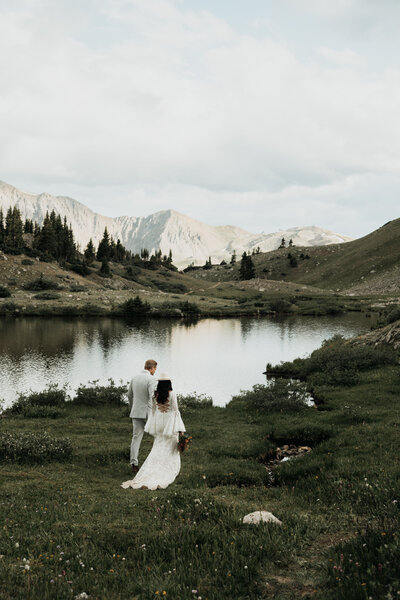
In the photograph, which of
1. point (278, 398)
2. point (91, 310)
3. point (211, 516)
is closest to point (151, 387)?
point (211, 516)

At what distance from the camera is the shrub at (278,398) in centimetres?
2504

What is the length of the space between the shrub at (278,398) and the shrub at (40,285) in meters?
103

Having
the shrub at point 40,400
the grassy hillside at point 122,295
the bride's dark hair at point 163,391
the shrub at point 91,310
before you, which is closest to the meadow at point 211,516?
the bride's dark hair at point 163,391

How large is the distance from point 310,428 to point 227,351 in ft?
129

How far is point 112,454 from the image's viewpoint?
55.1 feet

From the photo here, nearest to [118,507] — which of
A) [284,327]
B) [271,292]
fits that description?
[284,327]

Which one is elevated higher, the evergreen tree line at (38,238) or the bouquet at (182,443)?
the evergreen tree line at (38,238)

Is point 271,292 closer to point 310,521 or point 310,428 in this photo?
point 310,428

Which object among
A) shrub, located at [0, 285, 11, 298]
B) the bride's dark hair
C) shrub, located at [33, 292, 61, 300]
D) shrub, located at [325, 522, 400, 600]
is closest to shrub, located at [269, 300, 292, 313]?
shrub, located at [33, 292, 61, 300]

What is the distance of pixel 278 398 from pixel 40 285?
353ft

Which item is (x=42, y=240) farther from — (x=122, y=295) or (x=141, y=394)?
(x=141, y=394)

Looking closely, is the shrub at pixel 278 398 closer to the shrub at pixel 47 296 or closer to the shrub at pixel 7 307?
the shrub at pixel 7 307

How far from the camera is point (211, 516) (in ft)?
29.4

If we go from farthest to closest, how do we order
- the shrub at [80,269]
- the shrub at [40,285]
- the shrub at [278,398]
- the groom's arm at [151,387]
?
the shrub at [80,269]
the shrub at [40,285]
the shrub at [278,398]
the groom's arm at [151,387]
